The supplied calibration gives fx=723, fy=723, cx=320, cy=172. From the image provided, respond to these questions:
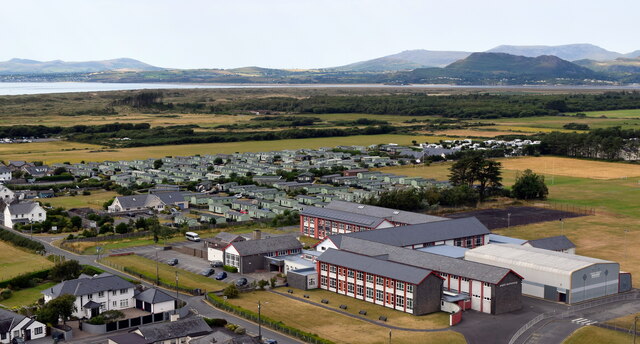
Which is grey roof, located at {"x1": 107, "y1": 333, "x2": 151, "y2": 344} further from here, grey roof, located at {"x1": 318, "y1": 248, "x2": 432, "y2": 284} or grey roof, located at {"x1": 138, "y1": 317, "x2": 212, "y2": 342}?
grey roof, located at {"x1": 318, "y1": 248, "x2": 432, "y2": 284}

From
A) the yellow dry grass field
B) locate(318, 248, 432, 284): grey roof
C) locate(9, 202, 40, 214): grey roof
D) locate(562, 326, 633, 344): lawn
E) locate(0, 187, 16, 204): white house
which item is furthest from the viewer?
the yellow dry grass field

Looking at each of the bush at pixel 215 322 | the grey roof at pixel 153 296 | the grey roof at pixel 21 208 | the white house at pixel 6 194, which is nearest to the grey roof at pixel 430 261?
the bush at pixel 215 322

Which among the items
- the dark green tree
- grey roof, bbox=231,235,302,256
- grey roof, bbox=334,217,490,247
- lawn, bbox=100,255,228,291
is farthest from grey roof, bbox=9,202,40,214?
the dark green tree

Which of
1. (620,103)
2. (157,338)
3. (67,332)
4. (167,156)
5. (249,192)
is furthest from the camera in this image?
(620,103)

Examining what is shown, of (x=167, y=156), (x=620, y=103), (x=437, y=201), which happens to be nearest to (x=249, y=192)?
(x=437, y=201)

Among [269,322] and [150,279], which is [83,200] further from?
[269,322]

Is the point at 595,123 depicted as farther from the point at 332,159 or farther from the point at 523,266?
the point at 523,266
